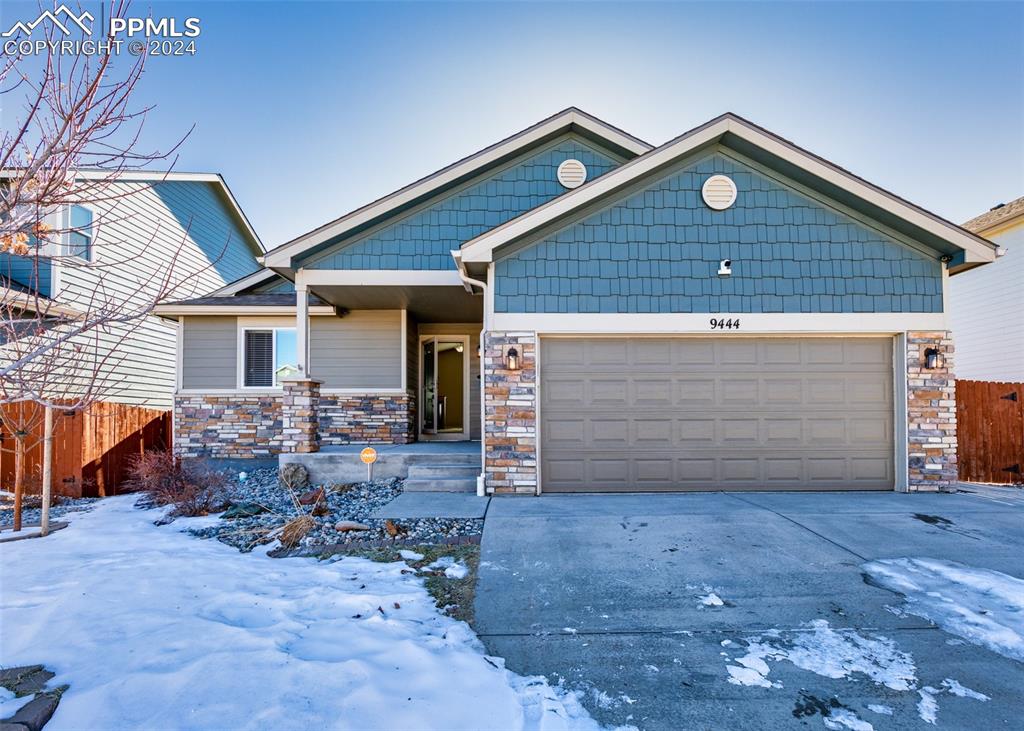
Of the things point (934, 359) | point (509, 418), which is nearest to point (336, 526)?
point (509, 418)

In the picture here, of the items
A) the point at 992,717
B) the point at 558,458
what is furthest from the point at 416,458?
the point at 992,717

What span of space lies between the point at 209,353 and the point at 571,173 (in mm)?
8004

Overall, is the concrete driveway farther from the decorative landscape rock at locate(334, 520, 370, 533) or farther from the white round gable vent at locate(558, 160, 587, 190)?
the white round gable vent at locate(558, 160, 587, 190)

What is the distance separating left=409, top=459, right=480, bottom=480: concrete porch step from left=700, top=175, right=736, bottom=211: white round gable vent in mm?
5047

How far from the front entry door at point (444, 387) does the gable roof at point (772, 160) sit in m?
4.90

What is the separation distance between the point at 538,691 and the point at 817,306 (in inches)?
259

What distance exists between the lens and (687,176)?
730cm

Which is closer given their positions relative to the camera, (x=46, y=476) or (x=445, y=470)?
(x=46, y=476)

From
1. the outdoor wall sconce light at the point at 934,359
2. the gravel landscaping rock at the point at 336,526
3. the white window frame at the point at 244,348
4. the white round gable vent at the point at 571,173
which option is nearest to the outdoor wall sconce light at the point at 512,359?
the gravel landscaping rock at the point at 336,526

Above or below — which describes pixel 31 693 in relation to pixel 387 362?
below

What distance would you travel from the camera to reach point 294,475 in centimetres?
796

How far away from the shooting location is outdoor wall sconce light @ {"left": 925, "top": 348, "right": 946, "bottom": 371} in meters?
7.11

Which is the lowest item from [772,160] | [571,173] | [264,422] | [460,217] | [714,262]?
[264,422]

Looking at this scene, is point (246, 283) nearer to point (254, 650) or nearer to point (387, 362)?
point (387, 362)
